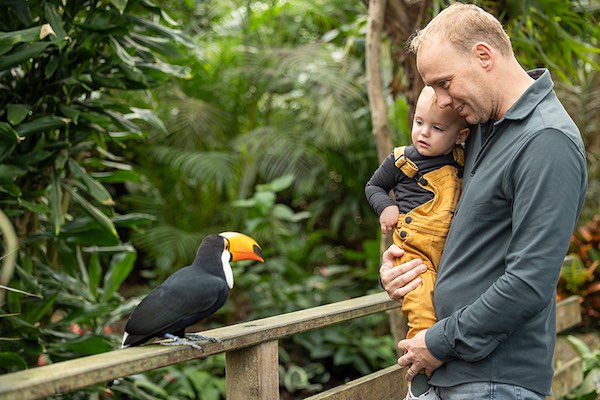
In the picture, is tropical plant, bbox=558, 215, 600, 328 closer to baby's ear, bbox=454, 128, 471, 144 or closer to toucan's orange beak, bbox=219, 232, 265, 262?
baby's ear, bbox=454, 128, 471, 144

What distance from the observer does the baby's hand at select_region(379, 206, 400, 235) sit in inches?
71.0

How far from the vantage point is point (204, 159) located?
6.11 meters

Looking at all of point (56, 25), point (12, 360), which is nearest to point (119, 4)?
point (56, 25)

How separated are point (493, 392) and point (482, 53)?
0.69 metres

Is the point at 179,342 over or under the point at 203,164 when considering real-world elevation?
over

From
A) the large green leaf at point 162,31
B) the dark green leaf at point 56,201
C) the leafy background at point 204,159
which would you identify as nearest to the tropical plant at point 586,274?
the leafy background at point 204,159

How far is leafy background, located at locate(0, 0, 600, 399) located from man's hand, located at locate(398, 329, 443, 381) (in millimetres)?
866

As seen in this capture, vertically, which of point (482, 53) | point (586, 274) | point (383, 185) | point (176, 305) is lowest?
point (586, 274)

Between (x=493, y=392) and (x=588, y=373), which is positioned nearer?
(x=493, y=392)

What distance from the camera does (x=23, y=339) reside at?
2.83 metres

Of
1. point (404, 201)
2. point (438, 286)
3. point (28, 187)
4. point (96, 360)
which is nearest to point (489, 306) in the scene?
point (438, 286)

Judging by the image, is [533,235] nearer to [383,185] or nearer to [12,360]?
[383,185]

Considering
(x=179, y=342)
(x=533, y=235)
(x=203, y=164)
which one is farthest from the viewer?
(x=203, y=164)

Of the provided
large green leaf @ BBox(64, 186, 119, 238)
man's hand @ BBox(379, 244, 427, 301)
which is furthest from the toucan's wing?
large green leaf @ BBox(64, 186, 119, 238)
